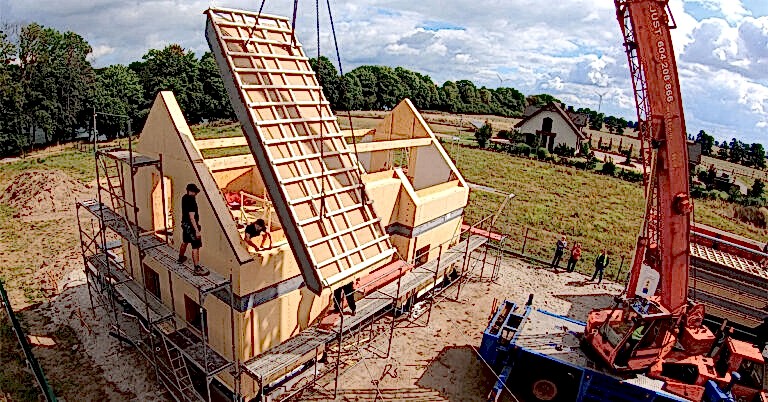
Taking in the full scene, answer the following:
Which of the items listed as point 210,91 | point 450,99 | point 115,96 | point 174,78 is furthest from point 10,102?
point 450,99

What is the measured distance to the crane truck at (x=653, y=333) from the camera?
9586 millimetres

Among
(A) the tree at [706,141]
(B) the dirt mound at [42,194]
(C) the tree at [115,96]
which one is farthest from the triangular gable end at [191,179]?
(A) the tree at [706,141]

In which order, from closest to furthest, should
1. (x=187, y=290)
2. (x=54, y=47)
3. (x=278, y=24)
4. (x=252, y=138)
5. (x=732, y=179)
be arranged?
(x=252, y=138)
(x=187, y=290)
(x=278, y=24)
(x=54, y=47)
(x=732, y=179)

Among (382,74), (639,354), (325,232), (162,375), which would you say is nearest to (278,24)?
(325,232)

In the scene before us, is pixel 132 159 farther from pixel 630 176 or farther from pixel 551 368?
pixel 630 176

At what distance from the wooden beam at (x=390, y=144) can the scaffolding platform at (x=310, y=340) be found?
3907 millimetres

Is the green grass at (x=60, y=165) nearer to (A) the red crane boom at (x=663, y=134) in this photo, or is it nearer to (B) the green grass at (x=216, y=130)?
(B) the green grass at (x=216, y=130)

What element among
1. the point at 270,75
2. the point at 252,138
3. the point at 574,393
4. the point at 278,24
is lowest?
the point at 574,393

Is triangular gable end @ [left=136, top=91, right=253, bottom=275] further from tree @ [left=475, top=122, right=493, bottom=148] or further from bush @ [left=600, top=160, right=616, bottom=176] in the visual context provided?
tree @ [left=475, top=122, right=493, bottom=148]

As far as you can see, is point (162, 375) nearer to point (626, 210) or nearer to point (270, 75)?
point (270, 75)

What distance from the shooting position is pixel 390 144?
49.1ft

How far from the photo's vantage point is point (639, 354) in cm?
1051

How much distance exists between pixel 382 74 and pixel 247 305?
246 ft

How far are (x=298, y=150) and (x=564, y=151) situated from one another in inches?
1733
